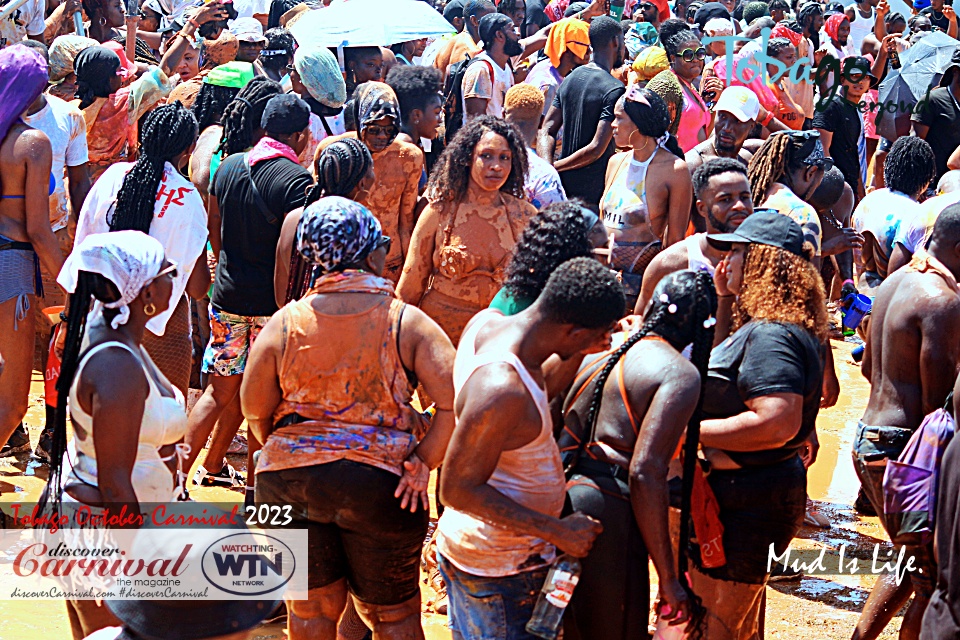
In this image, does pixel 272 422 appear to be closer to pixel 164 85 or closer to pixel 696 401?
pixel 696 401

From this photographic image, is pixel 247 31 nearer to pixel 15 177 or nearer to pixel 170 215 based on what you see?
pixel 15 177

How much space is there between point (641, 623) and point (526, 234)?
1.40 m

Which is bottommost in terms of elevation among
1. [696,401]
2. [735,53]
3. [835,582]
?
[835,582]

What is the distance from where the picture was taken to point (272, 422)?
4.08m

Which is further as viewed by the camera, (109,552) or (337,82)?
(337,82)

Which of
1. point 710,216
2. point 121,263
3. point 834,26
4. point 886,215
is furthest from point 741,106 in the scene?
point 834,26

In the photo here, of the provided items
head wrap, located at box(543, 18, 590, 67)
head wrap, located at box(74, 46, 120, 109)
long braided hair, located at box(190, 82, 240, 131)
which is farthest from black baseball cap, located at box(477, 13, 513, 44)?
head wrap, located at box(74, 46, 120, 109)

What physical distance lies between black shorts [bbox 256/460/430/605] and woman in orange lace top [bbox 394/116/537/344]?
77.6 inches

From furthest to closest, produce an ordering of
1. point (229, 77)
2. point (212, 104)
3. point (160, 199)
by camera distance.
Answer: point (229, 77)
point (212, 104)
point (160, 199)

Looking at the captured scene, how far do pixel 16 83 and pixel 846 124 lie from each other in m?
9.39

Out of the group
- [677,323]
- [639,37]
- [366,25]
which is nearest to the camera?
[677,323]

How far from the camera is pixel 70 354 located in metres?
3.87

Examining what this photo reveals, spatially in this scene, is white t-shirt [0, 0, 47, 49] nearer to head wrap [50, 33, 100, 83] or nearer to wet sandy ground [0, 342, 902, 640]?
head wrap [50, 33, 100, 83]

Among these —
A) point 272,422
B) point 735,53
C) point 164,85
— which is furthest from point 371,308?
point 735,53
